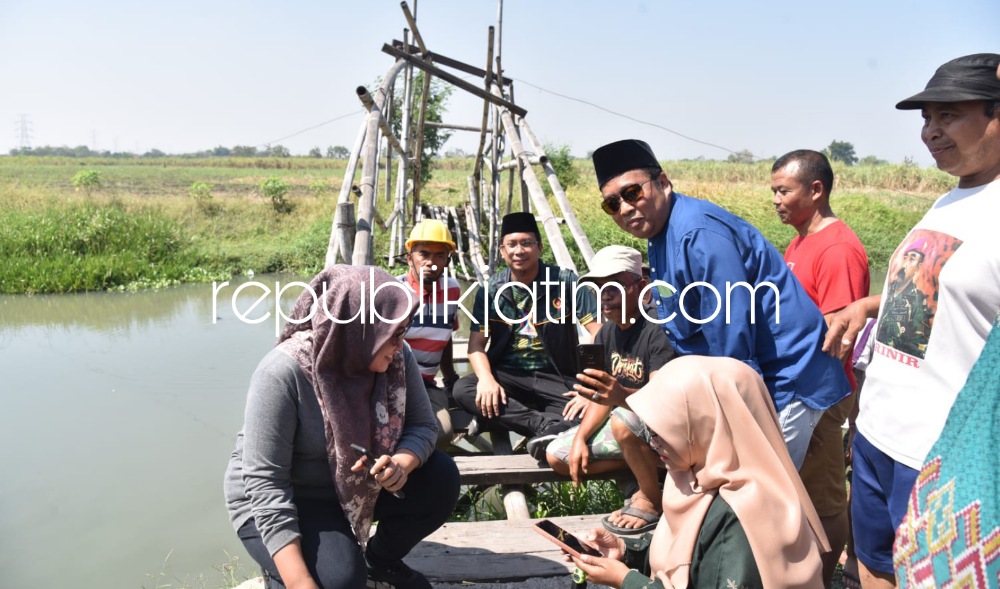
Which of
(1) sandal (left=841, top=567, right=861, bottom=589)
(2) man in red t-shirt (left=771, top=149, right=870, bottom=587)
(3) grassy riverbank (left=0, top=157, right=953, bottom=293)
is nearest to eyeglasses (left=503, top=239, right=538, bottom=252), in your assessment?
(2) man in red t-shirt (left=771, top=149, right=870, bottom=587)

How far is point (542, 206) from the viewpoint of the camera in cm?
596

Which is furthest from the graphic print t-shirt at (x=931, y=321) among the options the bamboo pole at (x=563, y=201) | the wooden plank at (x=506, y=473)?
the bamboo pole at (x=563, y=201)

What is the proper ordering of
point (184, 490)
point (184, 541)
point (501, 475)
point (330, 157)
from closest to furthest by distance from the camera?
point (501, 475), point (184, 541), point (184, 490), point (330, 157)

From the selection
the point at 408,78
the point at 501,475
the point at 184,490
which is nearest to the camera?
the point at 501,475

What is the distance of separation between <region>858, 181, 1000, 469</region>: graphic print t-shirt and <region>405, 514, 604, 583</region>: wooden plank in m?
1.30

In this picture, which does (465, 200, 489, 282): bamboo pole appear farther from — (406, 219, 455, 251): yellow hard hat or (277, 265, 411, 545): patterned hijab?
(277, 265, 411, 545): patterned hijab

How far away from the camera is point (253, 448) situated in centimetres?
202

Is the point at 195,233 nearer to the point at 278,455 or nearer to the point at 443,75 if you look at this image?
the point at 443,75

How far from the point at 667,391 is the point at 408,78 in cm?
720

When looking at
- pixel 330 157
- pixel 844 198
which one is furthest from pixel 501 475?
pixel 330 157

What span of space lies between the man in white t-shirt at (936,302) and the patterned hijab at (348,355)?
1.30m

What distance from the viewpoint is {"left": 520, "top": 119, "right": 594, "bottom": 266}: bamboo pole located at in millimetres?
5067

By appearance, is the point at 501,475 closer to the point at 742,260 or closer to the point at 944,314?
the point at 742,260


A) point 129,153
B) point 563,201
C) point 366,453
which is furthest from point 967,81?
point 129,153
